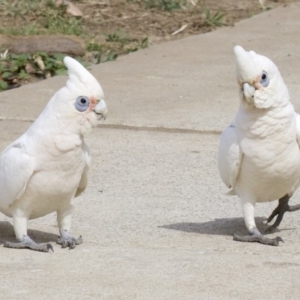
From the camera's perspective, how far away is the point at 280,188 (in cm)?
511

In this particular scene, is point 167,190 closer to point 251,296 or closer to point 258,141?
point 258,141

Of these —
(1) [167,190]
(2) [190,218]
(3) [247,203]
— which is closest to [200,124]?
(1) [167,190]

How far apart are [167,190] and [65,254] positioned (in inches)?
57.3

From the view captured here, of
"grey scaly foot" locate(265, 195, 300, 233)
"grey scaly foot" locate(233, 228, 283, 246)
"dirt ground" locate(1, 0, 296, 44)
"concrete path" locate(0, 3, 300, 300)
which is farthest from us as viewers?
"dirt ground" locate(1, 0, 296, 44)

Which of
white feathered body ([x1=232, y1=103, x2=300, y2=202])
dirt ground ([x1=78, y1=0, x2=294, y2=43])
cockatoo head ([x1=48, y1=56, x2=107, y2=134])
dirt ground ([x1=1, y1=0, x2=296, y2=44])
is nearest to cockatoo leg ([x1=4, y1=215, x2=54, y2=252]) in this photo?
cockatoo head ([x1=48, y1=56, x2=107, y2=134])

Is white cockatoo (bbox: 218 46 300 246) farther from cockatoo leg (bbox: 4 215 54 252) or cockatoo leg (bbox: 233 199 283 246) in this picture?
cockatoo leg (bbox: 4 215 54 252)

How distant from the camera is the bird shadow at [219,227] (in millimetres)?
5465

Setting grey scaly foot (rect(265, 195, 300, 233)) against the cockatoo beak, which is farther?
grey scaly foot (rect(265, 195, 300, 233))

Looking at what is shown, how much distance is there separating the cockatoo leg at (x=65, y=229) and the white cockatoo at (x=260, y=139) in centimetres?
86

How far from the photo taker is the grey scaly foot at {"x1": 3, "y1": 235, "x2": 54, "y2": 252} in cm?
495

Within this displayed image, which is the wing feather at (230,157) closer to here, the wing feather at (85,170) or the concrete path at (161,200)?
the concrete path at (161,200)

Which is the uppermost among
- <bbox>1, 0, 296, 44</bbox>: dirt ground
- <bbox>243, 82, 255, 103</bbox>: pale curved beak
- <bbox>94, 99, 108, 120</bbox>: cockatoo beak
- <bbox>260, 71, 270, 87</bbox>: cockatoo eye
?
<bbox>260, 71, 270, 87</bbox>: cockatoo eye

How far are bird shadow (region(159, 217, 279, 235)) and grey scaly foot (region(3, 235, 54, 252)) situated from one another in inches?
34.1

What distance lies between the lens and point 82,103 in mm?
4695
